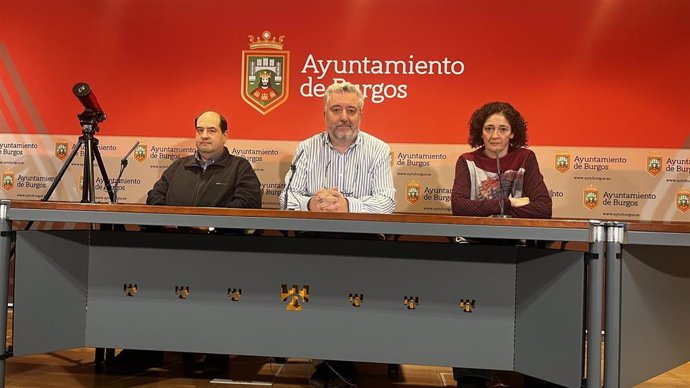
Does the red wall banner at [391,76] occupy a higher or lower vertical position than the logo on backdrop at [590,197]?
higher

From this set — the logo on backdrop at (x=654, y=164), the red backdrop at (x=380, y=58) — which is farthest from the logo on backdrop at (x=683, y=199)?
the red backdrop at (x=380, y=58)

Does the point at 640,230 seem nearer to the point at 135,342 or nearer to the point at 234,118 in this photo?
the point at 135,342

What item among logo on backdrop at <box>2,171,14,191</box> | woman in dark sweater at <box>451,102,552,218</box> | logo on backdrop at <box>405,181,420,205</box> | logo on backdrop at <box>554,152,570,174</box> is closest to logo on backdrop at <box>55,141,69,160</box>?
logo on backdrop at <box>2,171,14,191</box>

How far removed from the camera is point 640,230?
1.60 meters

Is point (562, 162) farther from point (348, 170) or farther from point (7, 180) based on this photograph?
point (7, 180)

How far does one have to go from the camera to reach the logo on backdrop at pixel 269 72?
12.2 feet

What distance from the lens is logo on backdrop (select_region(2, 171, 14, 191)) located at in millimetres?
3918

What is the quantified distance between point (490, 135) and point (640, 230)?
1.17 m

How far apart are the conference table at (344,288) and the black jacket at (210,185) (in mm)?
1069

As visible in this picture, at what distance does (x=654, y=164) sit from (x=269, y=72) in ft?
8.38

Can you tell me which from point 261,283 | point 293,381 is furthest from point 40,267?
point 293,381

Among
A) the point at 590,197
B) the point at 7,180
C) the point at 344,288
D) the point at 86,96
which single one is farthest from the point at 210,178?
the point at 590,197

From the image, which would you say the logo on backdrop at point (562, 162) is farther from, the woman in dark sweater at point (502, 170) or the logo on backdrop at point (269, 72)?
the logo on backdrop at point (269, 72)

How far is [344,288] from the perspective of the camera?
1.88 m
